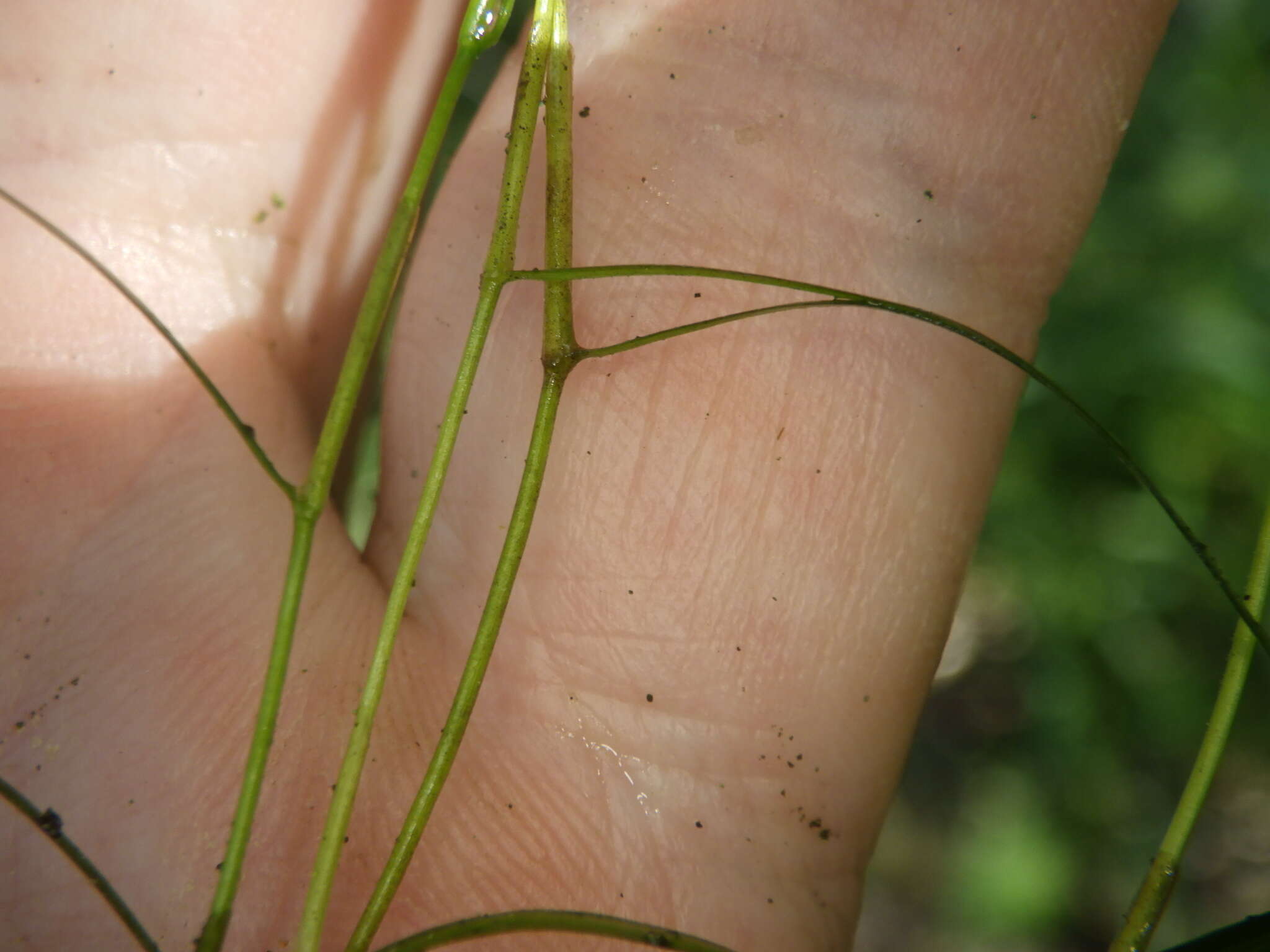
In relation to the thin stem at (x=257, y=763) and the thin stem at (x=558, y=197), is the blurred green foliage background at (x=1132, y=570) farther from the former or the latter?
the thin stem at (x=257, y=763)

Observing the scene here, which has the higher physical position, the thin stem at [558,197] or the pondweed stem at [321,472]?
the thin stem at [558,197]

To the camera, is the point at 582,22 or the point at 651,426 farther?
the point at 582,22

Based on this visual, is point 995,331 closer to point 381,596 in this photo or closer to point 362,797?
point 381,596

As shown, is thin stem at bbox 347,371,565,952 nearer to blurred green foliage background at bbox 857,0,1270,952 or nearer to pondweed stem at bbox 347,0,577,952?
pondweed stem at bbox 347,0,577,952

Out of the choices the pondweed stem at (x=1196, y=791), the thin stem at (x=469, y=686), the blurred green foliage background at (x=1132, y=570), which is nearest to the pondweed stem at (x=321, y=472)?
the thin stem at (x=469, y=686)

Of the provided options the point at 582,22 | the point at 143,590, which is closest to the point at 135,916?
the point at 143,590

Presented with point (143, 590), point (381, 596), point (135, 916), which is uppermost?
point (381, 596)
